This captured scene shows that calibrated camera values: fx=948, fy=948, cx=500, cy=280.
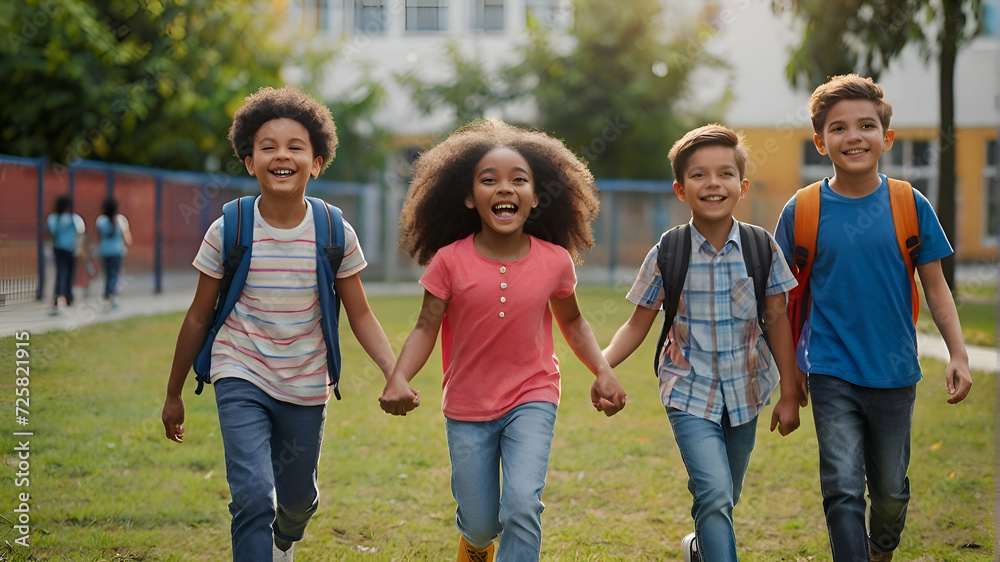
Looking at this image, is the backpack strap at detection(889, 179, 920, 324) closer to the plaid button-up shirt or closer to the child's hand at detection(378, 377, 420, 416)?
the plaid button-up shirt

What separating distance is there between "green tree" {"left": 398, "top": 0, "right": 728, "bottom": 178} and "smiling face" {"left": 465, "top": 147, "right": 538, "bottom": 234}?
2159 cm

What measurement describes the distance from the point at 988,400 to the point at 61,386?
7.22 metres

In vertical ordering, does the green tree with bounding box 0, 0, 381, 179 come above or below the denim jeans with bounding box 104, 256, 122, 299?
above

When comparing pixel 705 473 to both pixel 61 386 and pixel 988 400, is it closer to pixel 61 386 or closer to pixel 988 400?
pixel 61 386

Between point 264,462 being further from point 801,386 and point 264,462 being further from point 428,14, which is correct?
point 428,14

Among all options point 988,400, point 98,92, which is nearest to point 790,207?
point 988,400

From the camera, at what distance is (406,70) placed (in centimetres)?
2623

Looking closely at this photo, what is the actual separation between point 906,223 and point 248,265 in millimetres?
2376

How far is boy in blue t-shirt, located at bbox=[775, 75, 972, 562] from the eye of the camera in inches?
132

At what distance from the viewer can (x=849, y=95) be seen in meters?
3.55

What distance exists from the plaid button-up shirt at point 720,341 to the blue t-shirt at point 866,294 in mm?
185

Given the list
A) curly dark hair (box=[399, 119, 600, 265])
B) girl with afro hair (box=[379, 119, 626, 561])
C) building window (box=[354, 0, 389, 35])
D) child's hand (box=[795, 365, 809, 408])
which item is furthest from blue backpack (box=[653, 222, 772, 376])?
building window (box=[354, 0, 389, 35])

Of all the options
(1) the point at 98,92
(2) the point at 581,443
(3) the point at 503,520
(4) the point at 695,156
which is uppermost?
(1) the point at 98,92

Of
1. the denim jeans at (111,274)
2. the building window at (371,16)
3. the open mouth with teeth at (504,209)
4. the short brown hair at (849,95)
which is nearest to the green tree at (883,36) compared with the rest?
the denim jeans at (111,274)
